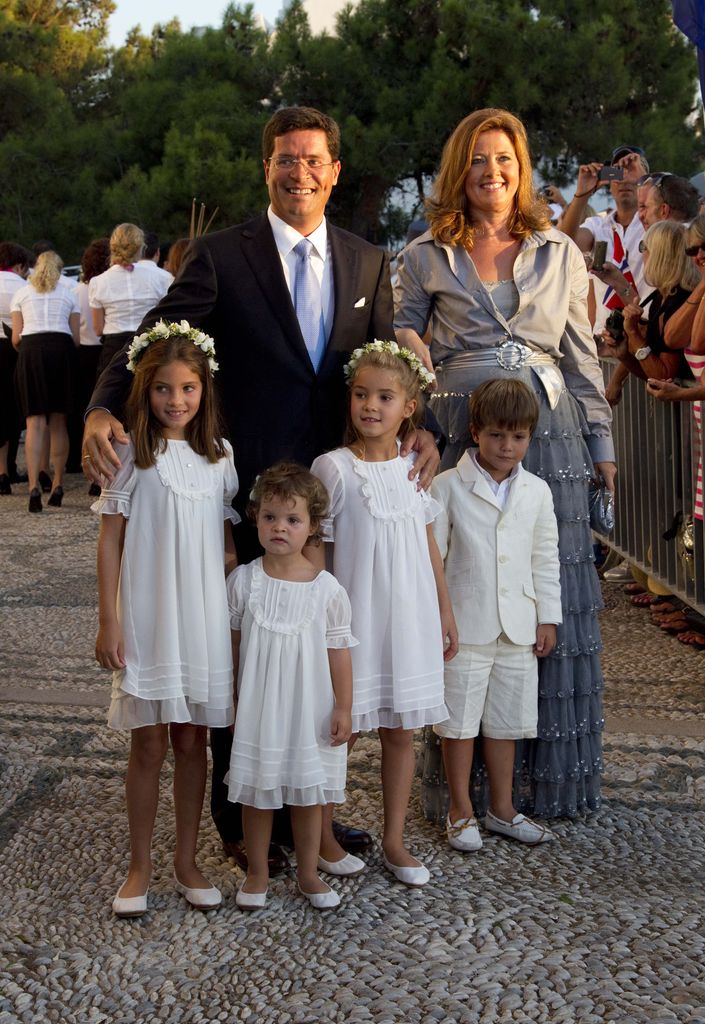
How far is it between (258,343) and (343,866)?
1358 millimetres

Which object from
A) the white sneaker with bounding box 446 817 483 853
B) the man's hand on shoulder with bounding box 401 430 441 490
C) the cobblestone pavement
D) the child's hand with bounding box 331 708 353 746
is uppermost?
the man's hand on shoulder with bounding box 401 430 441 490

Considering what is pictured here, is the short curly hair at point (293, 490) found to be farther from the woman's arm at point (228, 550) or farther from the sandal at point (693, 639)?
the sandal at point (693, 639)

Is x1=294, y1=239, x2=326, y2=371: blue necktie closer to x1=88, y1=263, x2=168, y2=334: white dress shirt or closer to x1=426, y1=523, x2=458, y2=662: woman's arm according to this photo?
x1=426, y1=523, x2=458, y2=662: woman's arm

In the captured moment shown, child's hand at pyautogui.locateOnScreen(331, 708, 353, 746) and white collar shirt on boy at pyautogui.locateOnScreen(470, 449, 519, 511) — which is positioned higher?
white collar shirt on boy at pyautogui.locateOnScreen(470, 449, 519, 511)

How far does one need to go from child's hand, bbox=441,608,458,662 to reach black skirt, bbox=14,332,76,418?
7337 mm

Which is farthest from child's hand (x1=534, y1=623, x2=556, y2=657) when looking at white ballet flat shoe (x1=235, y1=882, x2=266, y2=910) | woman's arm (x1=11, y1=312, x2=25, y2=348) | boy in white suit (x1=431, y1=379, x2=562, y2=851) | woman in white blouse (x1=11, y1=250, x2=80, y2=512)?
woman's arm (x1=11, y1=312, x2=25, y2=348)

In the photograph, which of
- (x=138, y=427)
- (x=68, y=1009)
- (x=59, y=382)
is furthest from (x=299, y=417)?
(x=59, y=382)

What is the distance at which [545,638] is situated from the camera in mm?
3781

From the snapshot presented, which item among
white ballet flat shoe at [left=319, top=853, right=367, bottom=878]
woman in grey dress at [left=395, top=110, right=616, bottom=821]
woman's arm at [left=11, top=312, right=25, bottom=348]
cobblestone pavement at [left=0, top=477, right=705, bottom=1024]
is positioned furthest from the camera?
woman's arm at [left=11, top=312, right=25, bottom=348]

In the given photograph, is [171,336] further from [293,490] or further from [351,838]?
[351,838]

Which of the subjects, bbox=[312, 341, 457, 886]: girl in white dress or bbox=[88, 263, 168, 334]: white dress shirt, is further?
bbox=[88, 263, 168, 334]: white dress shirt

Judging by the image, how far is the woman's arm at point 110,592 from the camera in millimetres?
3188

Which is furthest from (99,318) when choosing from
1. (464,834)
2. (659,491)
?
(464,834)

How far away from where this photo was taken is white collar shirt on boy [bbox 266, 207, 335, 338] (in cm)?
349
